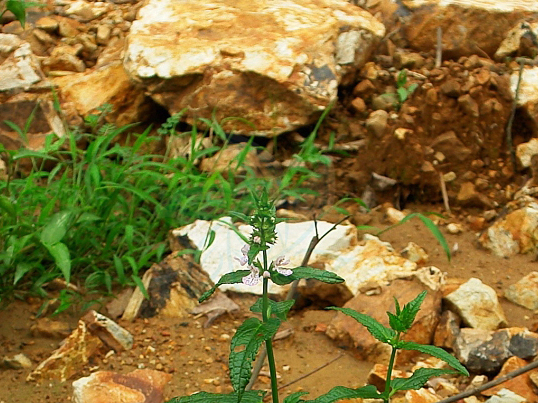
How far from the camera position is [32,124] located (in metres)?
3.52

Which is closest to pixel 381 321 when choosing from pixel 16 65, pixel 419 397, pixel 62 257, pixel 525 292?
pixel 419 397

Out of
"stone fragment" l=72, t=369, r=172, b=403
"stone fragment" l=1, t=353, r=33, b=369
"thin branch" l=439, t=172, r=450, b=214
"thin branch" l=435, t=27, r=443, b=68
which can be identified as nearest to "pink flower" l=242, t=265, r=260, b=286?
"stone fragment" l=72, t=369, r=172, b=403

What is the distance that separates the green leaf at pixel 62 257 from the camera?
2471 mm

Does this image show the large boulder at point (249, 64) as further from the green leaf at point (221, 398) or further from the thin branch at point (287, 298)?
the green leaf at point (221, 398)

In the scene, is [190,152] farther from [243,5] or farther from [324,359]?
[324,359]

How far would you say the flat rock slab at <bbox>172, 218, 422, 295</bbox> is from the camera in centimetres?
266

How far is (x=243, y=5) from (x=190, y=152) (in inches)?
37.9

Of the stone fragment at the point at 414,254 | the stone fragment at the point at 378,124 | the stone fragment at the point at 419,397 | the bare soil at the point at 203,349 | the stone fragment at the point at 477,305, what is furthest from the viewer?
the stone fragment at the point at 378,124

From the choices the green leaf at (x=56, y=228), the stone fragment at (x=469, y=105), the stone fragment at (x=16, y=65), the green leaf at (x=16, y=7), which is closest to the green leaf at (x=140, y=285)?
the green leaf at (x=56, y=228)

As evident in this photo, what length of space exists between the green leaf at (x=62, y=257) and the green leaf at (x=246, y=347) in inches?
45.9

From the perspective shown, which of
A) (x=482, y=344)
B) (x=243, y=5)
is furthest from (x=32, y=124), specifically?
(x=482, y=344)

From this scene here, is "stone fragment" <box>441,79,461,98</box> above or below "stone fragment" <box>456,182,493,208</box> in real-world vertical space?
above

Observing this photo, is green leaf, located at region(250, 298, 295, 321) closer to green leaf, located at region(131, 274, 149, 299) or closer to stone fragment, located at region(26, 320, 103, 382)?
stone fragment, located at region(26, 320, 103, 382)

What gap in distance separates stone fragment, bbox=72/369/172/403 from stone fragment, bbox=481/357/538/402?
0.95m
